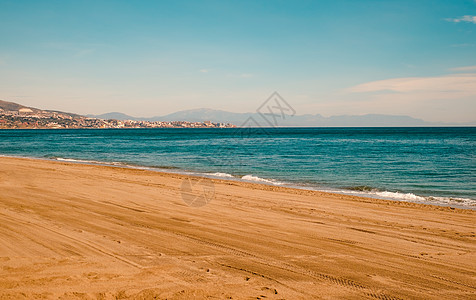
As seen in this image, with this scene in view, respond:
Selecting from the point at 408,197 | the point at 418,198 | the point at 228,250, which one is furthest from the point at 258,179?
the point at 228,250

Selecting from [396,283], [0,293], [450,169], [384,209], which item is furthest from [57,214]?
[450,169]

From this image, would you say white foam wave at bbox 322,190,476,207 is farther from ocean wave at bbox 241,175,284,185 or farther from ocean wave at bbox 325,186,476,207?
ocean wave at bbox 241,175,284,185

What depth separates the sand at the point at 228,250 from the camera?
4.57 meters

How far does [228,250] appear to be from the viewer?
20.1ft

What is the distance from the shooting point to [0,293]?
4184 millimetres

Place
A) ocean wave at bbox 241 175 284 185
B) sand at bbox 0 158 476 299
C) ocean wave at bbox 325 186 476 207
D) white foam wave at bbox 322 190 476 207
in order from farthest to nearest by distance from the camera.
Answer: ocean wave at bbox 241 175 284 185
ocean wave at bbox 325 186 476 207
white foam wave at bbox 322 190 476 207
sand at bbox 0 158 476 299

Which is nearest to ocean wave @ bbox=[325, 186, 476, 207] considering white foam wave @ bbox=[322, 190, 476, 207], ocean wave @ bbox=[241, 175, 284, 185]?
white foam wave @ bbox=[322, 190, 476, 207]

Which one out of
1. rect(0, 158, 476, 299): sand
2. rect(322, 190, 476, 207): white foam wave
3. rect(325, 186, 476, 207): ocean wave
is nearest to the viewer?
rect(0, 158, 476, 299): sand

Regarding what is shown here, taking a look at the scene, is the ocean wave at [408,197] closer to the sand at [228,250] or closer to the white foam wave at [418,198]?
the white foam wave at [418,198]

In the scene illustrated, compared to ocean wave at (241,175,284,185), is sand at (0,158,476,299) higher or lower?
higher

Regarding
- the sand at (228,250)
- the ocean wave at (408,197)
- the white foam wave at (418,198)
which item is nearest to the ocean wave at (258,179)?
the ocean wave at (408,197)

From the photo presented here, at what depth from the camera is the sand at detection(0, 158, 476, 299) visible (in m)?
4.57

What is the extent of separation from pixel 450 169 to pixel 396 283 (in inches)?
865

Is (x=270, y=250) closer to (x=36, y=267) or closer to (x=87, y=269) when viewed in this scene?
(x=87, y=269)
